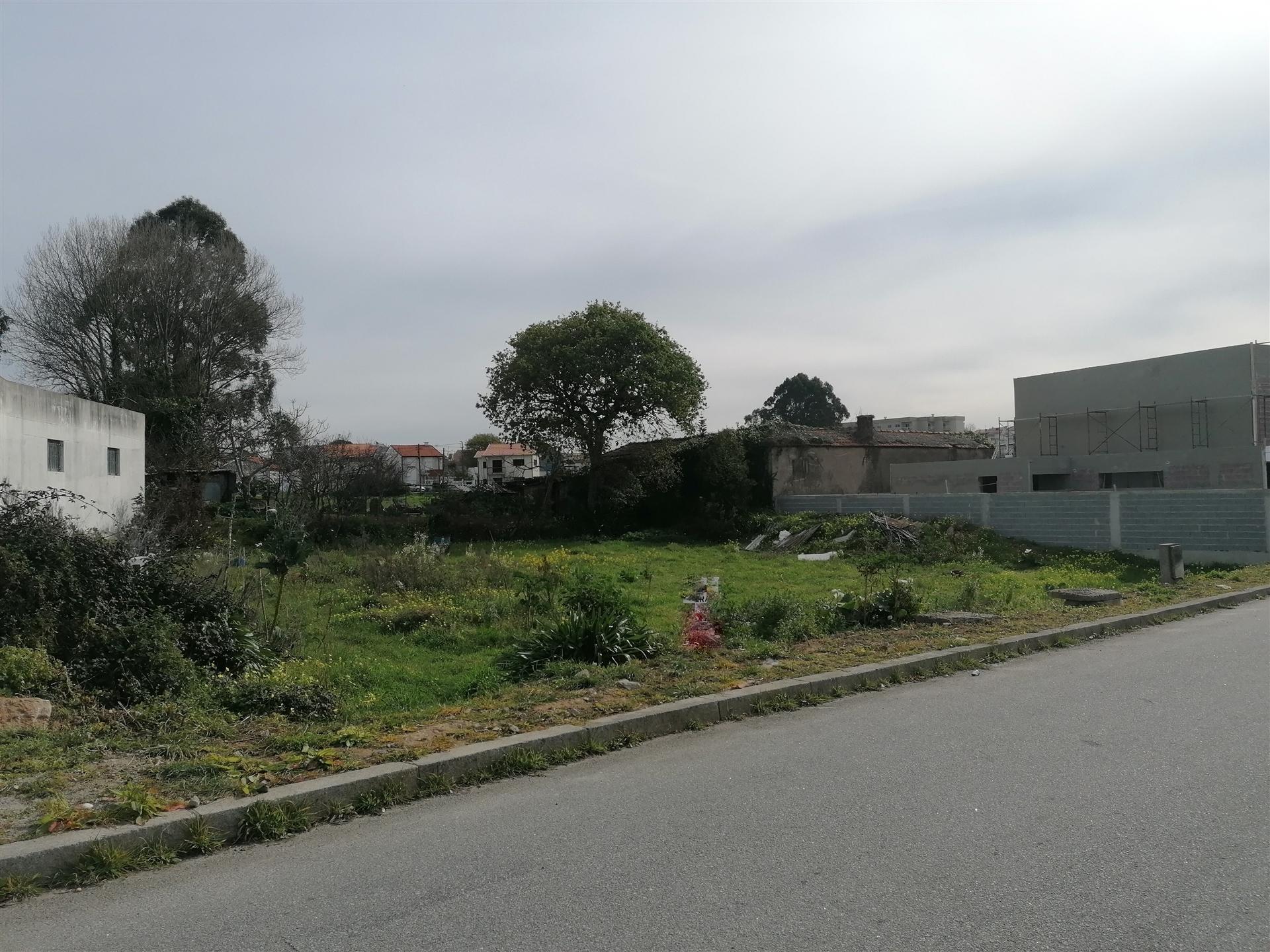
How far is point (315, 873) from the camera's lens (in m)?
4.33

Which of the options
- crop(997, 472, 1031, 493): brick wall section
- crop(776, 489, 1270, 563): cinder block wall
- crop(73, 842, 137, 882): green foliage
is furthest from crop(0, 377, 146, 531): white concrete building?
crop(997, 472, 1031, 493): brick wall section

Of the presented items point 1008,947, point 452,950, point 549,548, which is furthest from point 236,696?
point 549,548

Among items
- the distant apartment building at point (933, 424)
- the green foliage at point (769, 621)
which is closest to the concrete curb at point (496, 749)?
the green foliage at point (769, 621)

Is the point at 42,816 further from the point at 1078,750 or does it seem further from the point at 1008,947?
the point at 1078,750

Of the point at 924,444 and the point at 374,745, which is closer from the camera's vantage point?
the point at 374,745

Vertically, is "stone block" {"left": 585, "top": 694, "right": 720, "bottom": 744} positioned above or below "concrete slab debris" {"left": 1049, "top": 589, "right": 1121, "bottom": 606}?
below

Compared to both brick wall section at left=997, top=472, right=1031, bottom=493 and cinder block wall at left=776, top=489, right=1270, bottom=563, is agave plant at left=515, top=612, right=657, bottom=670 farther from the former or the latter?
brick wall section at left=997, top=472, right=1031, bottom=493

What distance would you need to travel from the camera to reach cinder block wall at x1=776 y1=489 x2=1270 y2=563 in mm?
19172

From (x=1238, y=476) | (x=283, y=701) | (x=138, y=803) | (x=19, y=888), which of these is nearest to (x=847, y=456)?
(x=1238, y=476)

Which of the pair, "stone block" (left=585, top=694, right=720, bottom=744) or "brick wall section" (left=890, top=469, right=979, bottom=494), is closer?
"stone block" (left=585, top=694, right=720, bottom=744)

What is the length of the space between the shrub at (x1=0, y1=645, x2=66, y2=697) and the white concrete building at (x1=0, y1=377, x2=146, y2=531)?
9.93 m

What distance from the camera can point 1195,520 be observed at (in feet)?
65.3

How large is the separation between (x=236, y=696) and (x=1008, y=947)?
5.82 meters

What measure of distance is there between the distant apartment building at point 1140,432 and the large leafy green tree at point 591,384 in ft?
37.3
